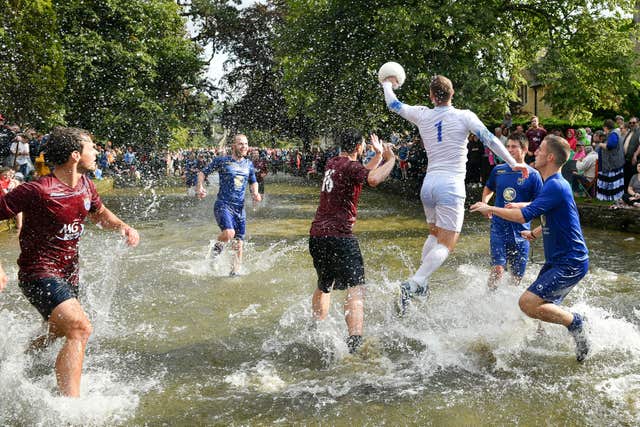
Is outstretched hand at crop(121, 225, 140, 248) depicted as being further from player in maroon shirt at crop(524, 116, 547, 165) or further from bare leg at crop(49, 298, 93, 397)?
player in maroon shirt at crop(524, 116, 547, 165)

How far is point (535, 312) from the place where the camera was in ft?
15.0

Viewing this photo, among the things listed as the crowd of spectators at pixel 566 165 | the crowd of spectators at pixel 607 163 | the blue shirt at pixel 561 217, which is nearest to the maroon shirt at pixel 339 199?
the blue shirt at pixel 561 217

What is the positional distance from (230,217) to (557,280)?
469 cm

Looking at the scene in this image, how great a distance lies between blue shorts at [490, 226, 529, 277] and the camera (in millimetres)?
6047

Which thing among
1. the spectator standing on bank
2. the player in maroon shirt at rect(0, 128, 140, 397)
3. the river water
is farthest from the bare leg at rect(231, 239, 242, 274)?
the spectator standing on bank

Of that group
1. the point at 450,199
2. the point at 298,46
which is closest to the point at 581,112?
the point at 298,46

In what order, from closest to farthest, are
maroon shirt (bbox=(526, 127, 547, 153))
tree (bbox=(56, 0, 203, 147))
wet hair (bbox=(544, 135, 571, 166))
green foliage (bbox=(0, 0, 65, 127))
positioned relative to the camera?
wet hair (bbox=(544, 135, 571, 166)), maroon shirt (bbox=(526, 127, 547, 153)), green foliage (bbox=(0, 0, 65, 127)), tree (bbox=(56, 0, 203, 147))

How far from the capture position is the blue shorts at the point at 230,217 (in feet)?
26.0

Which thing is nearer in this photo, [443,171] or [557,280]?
[557,280]

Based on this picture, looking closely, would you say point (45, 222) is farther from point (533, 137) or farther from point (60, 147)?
point (533, 137)

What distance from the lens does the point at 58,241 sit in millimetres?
4074

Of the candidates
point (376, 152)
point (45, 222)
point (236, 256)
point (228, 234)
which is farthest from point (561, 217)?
point (236, 256)

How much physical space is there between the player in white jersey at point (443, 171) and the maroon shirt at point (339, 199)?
2.69 feet

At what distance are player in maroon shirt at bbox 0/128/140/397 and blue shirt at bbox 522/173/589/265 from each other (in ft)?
11.2
